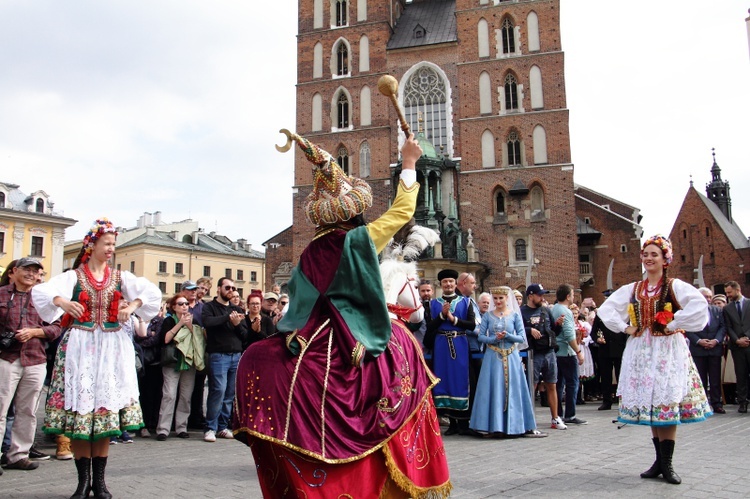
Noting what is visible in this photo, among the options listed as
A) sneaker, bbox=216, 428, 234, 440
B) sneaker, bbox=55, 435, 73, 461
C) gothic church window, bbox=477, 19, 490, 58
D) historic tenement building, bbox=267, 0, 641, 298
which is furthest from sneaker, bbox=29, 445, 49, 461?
gothic church window, bbox=477, 19, 490, 58

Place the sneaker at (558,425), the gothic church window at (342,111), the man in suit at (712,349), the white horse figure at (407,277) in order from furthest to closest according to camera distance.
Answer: the gothic church window at (342,111), the man in suit at (712,349), the sneaker at (558,425), the white horse figure at (407,277)

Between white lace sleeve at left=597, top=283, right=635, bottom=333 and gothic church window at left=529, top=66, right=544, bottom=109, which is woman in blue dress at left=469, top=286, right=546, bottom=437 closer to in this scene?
white lace sleeve at left=597, top=283, right=635, bottom=333

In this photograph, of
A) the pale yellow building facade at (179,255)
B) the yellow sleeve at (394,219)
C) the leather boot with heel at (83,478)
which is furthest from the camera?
the pale yellow building facade at (179,255)

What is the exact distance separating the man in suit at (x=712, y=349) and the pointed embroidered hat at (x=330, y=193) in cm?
880

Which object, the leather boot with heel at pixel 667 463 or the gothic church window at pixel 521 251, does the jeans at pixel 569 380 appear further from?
the gothic church window at pixel 521 251

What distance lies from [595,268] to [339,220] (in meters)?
36.6

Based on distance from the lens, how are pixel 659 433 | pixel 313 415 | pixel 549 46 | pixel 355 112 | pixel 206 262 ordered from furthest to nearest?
pixel 206 262 → pixel 355 112 → pixel 549 46 → pixel 659 433 → pixel 313 415

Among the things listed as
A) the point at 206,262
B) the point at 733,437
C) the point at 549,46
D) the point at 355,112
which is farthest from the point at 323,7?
the point at 733,437

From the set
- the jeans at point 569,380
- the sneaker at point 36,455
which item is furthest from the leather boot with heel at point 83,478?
the jeans at point 569,380

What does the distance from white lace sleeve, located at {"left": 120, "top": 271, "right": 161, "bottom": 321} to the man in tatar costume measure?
1736 millimetres

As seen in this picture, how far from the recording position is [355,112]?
37.0 metres

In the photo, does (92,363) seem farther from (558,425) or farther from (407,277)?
(558,425)

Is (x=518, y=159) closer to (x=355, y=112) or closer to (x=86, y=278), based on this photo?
(x=355, y=112)

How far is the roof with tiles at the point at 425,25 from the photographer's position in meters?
37.4
